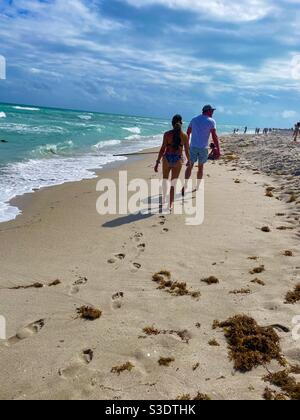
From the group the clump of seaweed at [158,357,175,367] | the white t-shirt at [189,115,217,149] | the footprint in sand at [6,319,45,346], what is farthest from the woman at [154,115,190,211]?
the clump of seaweed at [158,357,175,367]

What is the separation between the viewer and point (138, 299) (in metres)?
4.74

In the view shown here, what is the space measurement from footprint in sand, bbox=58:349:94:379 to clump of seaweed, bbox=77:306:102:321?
0.60 m

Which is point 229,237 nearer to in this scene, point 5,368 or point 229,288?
point 229,288

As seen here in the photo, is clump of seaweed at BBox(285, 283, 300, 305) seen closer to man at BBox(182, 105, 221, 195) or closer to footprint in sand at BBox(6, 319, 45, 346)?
footprint in sand at BBox(6, 319, 45, 346)

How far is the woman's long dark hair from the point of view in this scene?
8164 millimetres

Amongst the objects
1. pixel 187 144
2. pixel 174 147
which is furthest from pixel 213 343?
pixel 187 144

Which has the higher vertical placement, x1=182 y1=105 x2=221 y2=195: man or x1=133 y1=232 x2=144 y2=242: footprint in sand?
x1=182 y1=105 x2=221 y2=195: man

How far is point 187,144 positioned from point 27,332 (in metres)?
5.65

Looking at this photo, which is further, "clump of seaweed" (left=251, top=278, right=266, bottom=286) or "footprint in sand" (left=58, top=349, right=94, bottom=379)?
"clump of seaweed" (left=251, top=278, right=266, bottom=286)

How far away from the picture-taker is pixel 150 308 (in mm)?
4527

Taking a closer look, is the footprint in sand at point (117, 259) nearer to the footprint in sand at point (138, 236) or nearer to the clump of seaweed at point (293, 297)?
the footprint in sand at point (138, 236)

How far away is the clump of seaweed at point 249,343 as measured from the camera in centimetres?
355

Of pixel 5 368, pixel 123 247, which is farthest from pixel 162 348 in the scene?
pixel 123 247

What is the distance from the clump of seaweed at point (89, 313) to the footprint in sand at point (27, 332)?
0.43 metres
